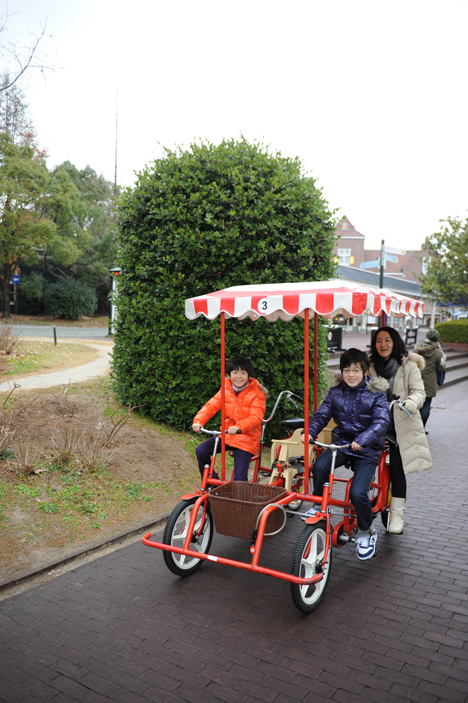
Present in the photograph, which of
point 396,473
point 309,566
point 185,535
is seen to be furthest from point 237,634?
point 396,473

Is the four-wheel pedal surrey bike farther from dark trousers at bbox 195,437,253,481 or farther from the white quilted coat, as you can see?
the white quilted coat

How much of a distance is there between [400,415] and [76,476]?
355 centimetres

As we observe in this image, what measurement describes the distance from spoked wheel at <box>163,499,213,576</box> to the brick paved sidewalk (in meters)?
0.14

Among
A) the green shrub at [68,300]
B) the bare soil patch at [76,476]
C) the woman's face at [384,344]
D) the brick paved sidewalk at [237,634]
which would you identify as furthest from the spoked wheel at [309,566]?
the green shrub at [68,300]

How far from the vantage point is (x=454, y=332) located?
2952 centimetres

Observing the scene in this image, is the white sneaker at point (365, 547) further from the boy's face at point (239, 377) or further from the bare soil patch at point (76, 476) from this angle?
the bare soil patch at point (76, 476)

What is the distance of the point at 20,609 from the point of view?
3742mm

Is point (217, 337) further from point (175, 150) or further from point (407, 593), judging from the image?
point (407, 593)

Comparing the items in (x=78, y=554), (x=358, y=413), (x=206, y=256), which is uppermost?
(x=206, y=256)

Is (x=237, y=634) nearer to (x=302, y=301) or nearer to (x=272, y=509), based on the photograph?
(x=272, y=509)

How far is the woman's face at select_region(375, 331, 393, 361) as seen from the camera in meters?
5.09

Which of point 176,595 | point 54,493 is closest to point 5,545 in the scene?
point 54,493

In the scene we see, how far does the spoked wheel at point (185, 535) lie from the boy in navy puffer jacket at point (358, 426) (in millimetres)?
1005

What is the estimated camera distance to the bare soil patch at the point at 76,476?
4809 mm
